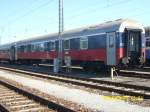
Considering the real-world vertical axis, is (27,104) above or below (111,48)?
below

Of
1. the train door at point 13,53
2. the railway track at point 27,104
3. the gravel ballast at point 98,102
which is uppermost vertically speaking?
the train door at point 13,53

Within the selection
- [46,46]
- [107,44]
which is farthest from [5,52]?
[107,44]

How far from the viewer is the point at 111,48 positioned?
69.8 ft

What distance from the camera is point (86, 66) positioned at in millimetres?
25359

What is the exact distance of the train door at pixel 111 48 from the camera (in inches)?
827

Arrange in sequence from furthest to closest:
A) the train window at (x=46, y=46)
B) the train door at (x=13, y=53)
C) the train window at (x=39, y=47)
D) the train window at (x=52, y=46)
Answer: the train door at (x=13, y=53) → the train window at (x=39, y=47) → the train window at (x=46, y=46) → the train window at (x=52, y=46)

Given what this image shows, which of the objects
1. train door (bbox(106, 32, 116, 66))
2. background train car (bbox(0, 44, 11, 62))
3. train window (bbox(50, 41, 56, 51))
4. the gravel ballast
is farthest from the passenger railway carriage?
background train car (bbox(0, 44, 11, 62))

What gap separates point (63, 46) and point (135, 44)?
316 inches

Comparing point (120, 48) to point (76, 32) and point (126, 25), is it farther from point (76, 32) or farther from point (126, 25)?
point (76, 32)

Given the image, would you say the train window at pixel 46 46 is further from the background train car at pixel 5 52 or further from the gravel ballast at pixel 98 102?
the background train car at pixel 5 52

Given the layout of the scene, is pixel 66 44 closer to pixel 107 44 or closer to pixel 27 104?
pixel 107 44

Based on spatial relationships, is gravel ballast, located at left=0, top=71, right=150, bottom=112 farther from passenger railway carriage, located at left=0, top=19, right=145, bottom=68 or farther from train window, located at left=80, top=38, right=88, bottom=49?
train window, located at left=80, top=38, right=88, bottom=49

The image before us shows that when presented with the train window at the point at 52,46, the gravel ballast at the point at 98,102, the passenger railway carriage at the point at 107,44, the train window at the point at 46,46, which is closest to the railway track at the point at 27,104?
the gravel ballast at the point at 98,102

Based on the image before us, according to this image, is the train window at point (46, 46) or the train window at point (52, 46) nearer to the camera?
the train window at point (52, 46)
